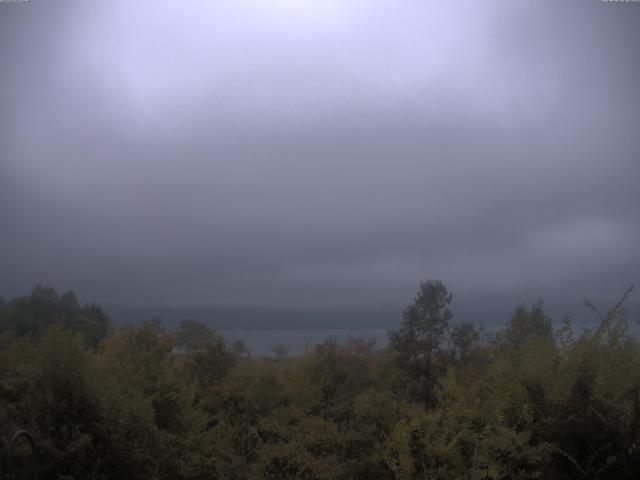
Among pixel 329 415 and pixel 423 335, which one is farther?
pixel 423 335

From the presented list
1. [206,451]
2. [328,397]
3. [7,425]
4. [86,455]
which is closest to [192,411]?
[206,451]

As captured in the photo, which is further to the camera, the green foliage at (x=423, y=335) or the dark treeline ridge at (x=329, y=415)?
the green foliage at (x=423, y=335)

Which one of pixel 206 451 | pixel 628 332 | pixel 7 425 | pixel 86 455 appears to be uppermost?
pixel 628 332

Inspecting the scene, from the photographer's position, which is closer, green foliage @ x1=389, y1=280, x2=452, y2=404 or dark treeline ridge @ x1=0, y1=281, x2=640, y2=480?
dark treeline ridge @ x1=0, y1=281, x2=640, y2=480

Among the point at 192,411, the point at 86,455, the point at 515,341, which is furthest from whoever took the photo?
the point at 515,341

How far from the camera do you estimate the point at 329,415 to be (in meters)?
14.2

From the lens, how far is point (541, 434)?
10.2 meters

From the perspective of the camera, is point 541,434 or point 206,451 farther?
point 206,451

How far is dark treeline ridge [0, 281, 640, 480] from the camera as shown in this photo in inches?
369

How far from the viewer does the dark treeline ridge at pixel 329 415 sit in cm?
938

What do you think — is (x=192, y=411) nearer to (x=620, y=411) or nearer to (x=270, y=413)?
(x=270, y=413)

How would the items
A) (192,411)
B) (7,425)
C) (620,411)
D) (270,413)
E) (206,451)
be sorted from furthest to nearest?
(270,413), (192,411), (206,451), (620,411), (7,425)

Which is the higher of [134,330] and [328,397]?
[134,330]

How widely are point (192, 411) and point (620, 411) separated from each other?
29.0ft
